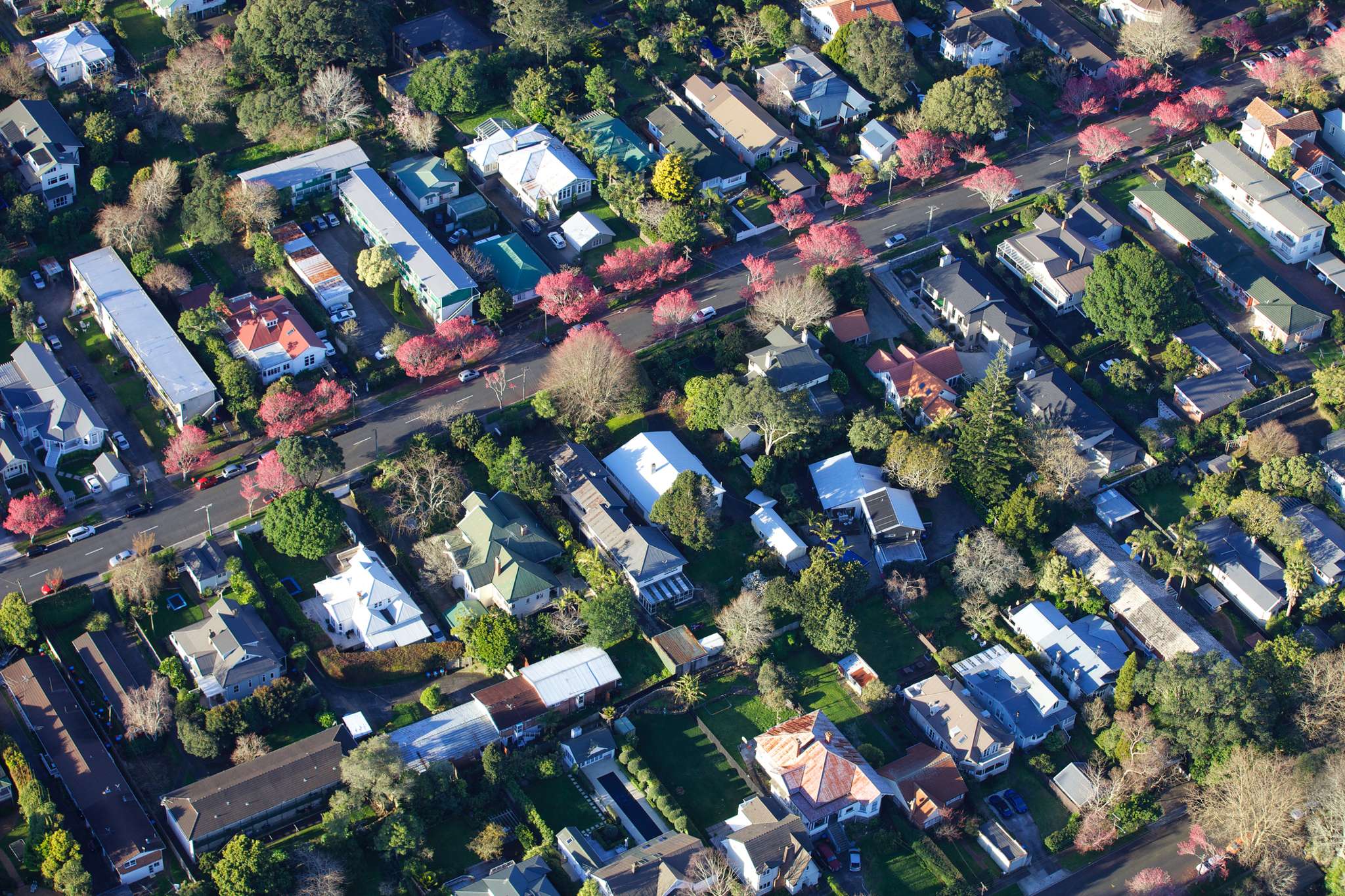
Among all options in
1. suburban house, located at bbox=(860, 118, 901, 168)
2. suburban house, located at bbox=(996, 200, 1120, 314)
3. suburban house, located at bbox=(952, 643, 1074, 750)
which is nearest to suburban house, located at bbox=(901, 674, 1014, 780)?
suburban house, located at bbox=(952, 643, 1074, 750)

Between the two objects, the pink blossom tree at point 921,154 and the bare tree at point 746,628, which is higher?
the pink blossom tree at point 921,154

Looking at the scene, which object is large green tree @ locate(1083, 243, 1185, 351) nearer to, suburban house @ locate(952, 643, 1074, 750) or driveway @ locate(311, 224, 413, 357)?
suburban house @ locate(952, 643, 1074, 750)

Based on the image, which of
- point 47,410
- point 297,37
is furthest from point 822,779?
point 297,37

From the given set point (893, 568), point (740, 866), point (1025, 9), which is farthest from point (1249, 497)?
point (1025, 9)

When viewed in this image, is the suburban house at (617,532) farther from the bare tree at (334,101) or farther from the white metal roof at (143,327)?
the bare tree at (334,101)

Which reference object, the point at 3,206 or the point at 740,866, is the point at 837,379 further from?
the point at 3,206

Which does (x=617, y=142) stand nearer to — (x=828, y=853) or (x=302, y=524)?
(x=302, y=524)

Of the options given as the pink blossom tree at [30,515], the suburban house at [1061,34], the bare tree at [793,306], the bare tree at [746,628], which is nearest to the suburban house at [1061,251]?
the bare tree at [793,306]
